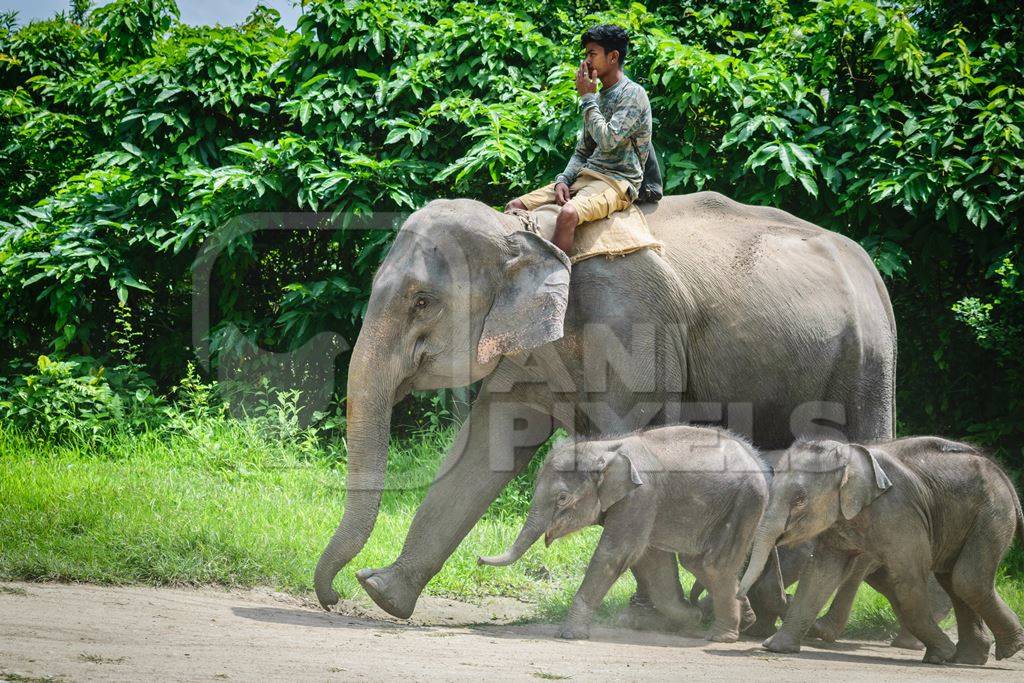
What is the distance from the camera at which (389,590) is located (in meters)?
6.10

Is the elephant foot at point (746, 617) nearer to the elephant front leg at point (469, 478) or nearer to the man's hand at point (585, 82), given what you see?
the elephant front leg at point (469, 478)

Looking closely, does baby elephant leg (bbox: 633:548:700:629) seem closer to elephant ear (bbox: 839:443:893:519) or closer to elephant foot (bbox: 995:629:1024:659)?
elephant ear (bbox: 839:443:893:519)

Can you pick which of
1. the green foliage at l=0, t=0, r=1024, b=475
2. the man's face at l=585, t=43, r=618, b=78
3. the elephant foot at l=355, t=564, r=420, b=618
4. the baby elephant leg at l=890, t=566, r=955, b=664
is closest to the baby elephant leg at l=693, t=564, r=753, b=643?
the baby elephant leg at l=890, t=566, r=955, b=664

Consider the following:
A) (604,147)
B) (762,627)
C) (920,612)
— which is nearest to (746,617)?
(762,627)

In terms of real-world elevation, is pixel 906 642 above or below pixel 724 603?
below

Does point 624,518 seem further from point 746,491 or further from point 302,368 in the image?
point 302,368

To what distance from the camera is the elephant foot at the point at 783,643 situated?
→ 5.38 meters

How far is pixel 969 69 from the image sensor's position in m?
8.70

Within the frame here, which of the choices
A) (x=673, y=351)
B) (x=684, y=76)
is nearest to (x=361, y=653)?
(x=673, y=351)

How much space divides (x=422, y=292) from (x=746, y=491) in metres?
1.73

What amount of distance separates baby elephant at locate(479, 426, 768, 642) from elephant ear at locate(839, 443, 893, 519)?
17.1 inches

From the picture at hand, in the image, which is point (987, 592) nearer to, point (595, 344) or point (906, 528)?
point (906, 528)

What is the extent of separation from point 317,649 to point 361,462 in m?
1.13

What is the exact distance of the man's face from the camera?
633 centimetres
